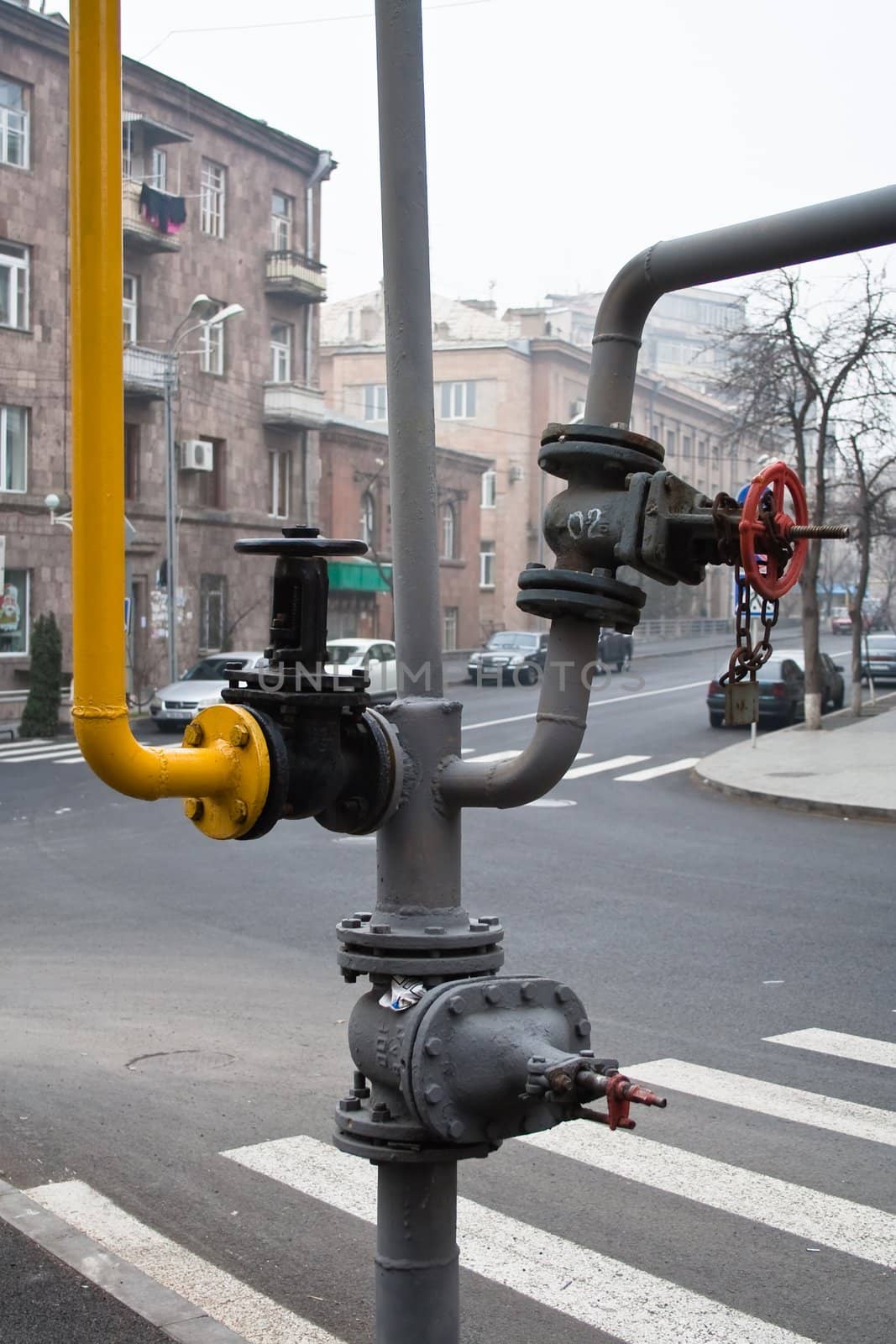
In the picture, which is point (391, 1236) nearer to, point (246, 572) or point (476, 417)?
point (246, 572)

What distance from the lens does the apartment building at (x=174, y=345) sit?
34062mm

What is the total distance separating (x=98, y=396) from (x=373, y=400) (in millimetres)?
65880

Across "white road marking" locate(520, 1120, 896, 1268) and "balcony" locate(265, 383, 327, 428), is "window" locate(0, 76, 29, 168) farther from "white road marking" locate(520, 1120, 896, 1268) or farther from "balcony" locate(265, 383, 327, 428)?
"white road marking" locate(520, 1120, 896, 1268)

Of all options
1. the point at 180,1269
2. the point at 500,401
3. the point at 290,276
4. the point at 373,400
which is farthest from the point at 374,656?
the point at 373,400

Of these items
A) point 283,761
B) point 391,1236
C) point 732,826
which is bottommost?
point 732,826

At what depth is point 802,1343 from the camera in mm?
4633

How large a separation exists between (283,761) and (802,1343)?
10.2ft

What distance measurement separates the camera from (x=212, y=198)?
42750mm

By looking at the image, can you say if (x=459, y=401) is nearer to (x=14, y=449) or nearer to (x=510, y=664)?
(x=510, y=664)

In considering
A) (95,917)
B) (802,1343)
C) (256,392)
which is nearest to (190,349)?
(256,392)

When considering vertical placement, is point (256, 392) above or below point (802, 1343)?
above

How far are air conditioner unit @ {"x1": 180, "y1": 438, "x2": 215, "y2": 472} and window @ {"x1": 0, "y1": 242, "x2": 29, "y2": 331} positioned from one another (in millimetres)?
7006

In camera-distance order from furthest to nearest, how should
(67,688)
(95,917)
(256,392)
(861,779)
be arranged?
(256,392) → (67,688) → (861,779) → (95,917)

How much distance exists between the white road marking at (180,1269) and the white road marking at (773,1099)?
8.98 ft
